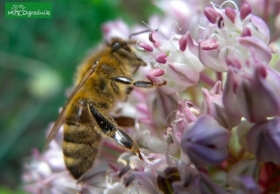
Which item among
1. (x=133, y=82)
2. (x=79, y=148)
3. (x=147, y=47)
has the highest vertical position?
(x=147, y=47)

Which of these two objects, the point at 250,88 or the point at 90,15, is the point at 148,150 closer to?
the point at 250,88

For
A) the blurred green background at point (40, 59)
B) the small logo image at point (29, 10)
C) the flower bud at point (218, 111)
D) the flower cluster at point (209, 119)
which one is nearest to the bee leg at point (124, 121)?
the flower cluster at point (209, 119)

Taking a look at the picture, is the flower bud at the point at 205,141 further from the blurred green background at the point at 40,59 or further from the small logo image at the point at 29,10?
the blurred green background at the point at 40,59

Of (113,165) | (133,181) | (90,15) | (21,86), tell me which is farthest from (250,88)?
(21,86)

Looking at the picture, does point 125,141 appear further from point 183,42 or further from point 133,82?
point 183,42

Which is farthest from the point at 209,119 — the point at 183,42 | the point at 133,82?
the point at 133,82

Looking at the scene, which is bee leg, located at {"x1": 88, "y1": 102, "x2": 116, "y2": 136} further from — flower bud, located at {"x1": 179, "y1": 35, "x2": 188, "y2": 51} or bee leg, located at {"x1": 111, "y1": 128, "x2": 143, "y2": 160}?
flower bud, located at {"x1": 179, "y1": 35, "x2": 188, "y2": 51}
